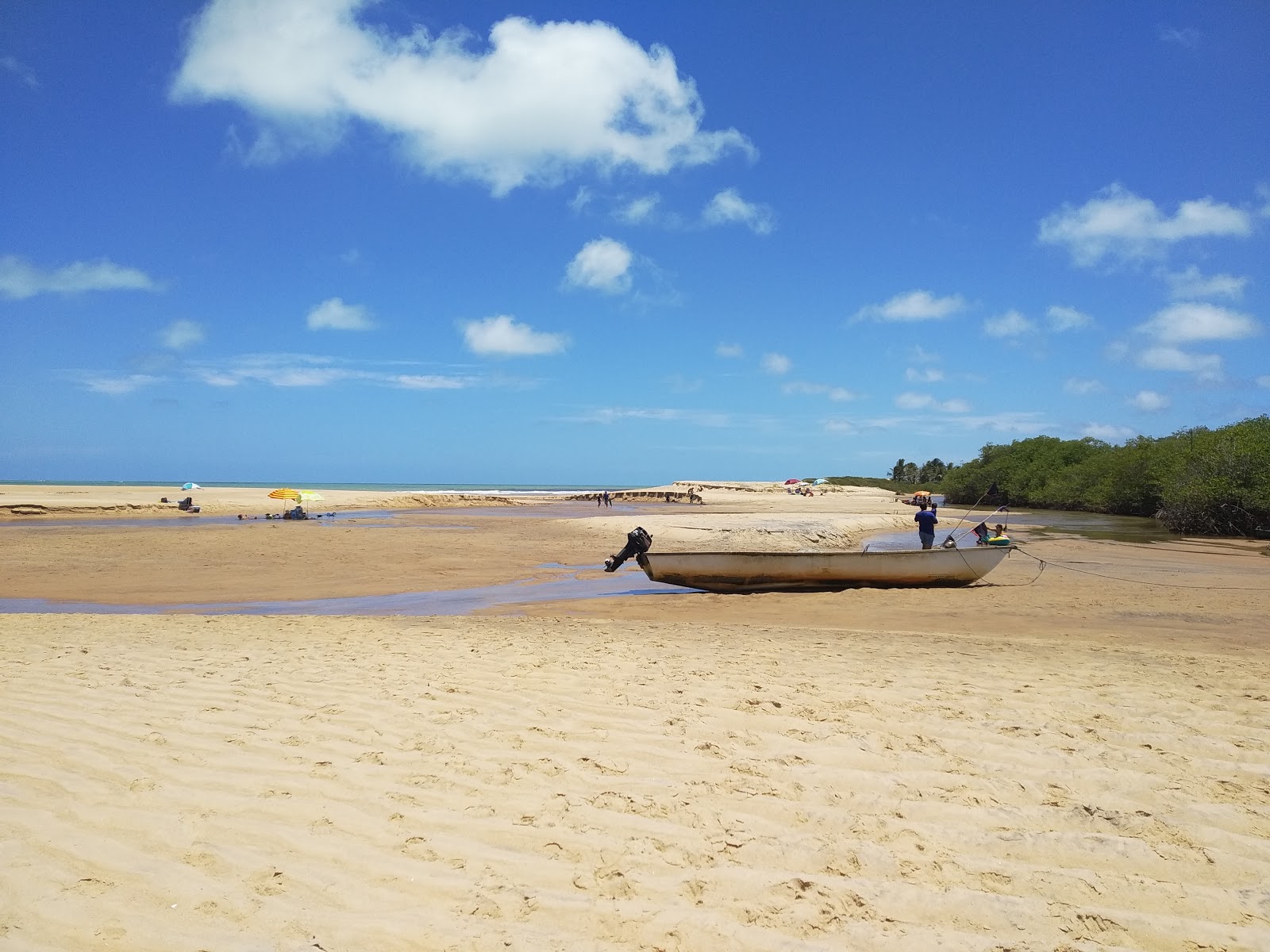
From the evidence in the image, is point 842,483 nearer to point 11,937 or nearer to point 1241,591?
point 1241,591

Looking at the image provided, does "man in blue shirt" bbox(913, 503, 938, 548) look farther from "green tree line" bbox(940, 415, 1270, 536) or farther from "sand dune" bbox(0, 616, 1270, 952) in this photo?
"sand dune" bbox(0, 616, 1270, 952)

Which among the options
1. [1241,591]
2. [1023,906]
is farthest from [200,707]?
[1241,591]

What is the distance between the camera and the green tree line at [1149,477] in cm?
3300

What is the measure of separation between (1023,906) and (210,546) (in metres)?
26.1

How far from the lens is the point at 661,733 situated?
5.57 meters

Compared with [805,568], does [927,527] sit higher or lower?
higher

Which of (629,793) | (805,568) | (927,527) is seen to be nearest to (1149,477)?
(927,527)

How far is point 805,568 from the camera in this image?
50.0 feet

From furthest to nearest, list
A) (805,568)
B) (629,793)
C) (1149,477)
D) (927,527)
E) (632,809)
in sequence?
(1149,477) < (927,527) < (805,568) < (629,793) < (632,809)

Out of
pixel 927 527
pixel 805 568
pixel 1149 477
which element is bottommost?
pixel 805 568

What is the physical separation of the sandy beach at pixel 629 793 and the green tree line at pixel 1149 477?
11.5 m

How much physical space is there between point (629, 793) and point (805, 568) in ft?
36.8

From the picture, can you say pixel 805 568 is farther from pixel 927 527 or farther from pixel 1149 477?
pixel 1149 477

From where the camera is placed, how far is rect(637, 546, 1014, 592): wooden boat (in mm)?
15250
